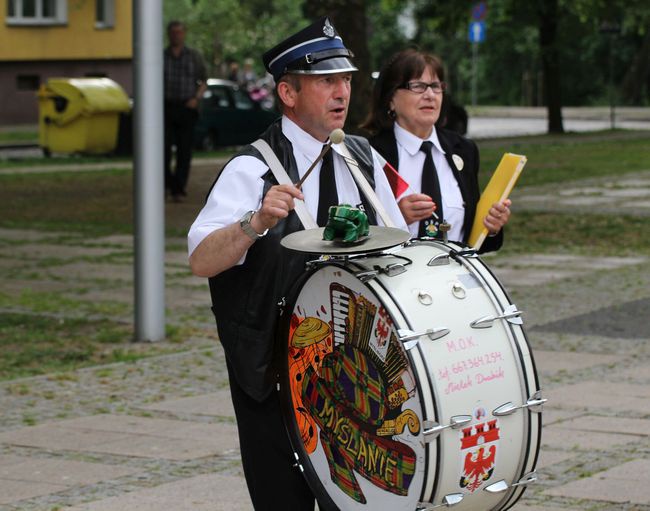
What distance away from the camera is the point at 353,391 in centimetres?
387

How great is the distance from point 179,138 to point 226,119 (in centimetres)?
1138

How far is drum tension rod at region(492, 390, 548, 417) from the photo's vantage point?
12.4ft

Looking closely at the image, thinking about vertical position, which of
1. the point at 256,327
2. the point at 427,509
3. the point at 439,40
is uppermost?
the point at 439,40

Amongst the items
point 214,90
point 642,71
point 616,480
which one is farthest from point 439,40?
point 616,480

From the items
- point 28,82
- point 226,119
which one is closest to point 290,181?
point 226,119

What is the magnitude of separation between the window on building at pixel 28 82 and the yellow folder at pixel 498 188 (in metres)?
34.6

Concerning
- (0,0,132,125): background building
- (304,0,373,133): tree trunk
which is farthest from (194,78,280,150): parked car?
(0,0,132,125): background building

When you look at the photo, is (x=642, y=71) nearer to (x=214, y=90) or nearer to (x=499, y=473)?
(x=214, y=90)

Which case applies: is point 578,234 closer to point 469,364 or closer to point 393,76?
point 393,76

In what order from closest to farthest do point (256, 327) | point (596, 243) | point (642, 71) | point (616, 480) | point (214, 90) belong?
1. point (256, 327)
2. point (616, 480)
3. point (596, 243)
4. point (214, 90)
5. point (642, 71)

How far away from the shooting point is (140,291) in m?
9.20

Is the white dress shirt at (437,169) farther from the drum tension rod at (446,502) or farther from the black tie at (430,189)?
the drum tension rod at (446,502)

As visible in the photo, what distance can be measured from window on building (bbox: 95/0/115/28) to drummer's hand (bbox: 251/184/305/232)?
37.4 metres

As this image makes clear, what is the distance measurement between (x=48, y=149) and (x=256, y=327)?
77.3ft
